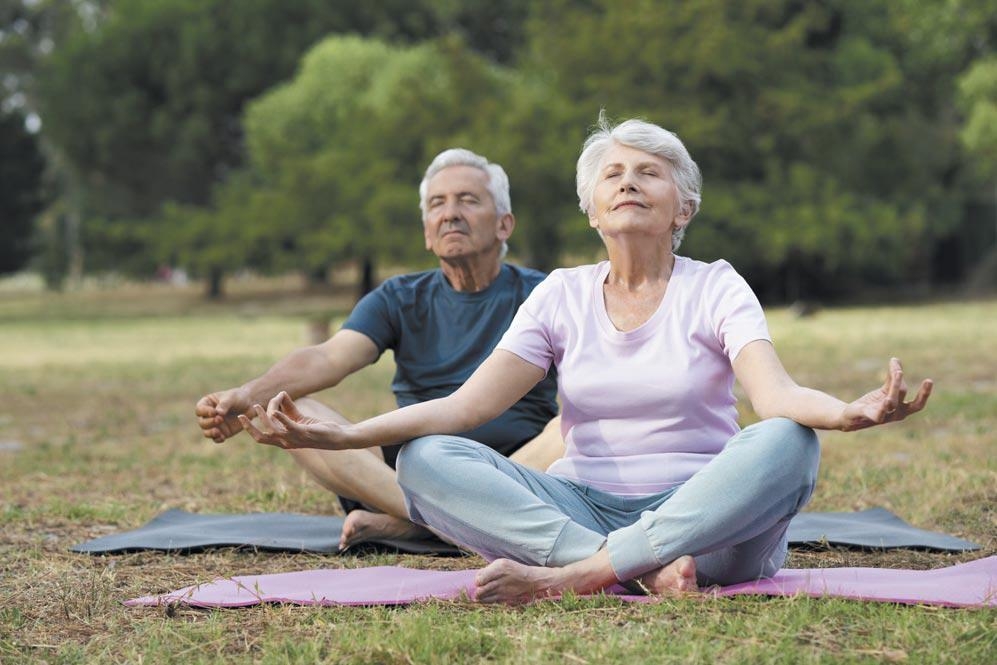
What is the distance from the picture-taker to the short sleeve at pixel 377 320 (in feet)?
16.7

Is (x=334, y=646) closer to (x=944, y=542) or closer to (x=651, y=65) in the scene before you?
(x=944, y=542)

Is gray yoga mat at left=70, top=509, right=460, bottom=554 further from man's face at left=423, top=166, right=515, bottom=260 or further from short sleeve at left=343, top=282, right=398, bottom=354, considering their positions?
man's face at left=423, top=166, right=515, bottom=260

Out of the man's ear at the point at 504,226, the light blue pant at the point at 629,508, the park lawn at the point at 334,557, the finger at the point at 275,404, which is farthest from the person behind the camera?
the man's ear at the point at 504,226

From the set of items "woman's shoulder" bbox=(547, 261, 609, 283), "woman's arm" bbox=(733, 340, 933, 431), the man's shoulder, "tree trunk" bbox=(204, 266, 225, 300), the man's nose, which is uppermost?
the man's nose

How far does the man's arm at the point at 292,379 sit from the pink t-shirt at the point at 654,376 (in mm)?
1111

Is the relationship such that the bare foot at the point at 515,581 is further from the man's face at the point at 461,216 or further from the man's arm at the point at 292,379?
the man's face at the point at 461,216

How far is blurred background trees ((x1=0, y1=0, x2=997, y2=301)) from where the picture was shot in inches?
1092

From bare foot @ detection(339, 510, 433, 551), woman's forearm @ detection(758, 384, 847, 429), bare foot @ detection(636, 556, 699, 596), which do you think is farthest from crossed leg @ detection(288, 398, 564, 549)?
woman's forearm @ detection(758, 384, 847, 429)

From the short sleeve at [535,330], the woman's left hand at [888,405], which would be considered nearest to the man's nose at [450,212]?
the short sleeve at [535,330]

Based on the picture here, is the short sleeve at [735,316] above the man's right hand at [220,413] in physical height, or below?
above

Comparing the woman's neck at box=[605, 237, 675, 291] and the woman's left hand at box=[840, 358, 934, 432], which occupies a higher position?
the woman's neck at box=[605, 237, 675, 291]

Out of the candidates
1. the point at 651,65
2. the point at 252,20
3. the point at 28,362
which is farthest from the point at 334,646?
the point at 252,20

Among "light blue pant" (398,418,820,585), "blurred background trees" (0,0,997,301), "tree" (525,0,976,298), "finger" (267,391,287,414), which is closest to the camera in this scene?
"light blue pant" (398,418,820,585)

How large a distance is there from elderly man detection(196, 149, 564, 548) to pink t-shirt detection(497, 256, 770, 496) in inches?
34.2
